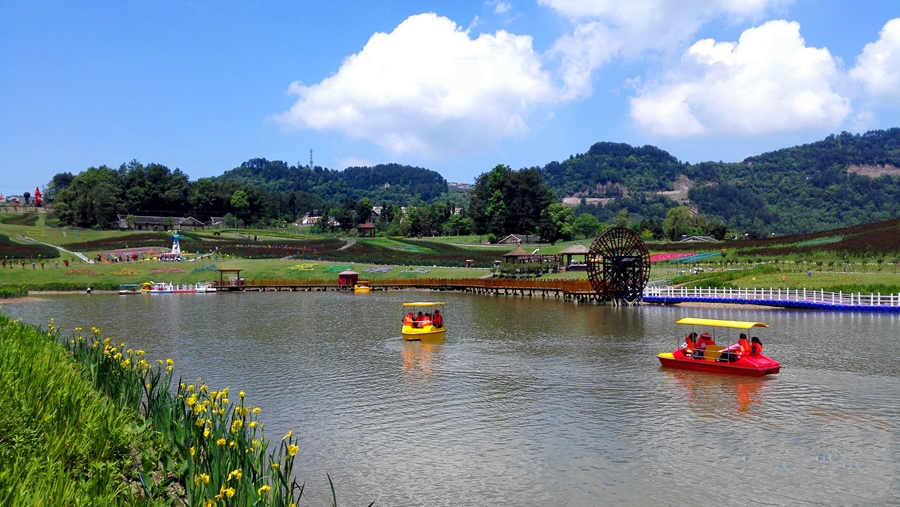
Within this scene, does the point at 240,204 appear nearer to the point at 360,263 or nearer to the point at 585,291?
the point at 360,263

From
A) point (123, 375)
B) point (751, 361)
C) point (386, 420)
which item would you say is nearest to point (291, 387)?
point (386, 420)

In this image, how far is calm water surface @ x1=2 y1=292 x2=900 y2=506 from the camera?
59.7 ft

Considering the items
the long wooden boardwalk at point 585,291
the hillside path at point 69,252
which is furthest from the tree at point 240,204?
the long wooden boardwalk at point 585,291

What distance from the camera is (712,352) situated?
32781 millimetres

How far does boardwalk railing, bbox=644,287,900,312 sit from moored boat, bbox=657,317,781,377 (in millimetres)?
28711

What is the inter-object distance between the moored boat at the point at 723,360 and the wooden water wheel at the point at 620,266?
111 ft

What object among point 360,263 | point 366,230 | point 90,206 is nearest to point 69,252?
point 360,263

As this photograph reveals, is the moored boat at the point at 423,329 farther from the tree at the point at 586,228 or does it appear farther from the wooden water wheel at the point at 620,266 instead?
the tree at the point at 586,228

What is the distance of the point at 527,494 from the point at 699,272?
211ft

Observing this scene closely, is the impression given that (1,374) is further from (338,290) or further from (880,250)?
(880,250)

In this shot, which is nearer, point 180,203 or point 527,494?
point 527,494

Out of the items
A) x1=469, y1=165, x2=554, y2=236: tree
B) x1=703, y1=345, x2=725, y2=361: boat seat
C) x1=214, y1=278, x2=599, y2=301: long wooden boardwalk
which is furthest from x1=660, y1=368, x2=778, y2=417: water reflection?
x1=469, y1=165, x2=554, y2=236: tree

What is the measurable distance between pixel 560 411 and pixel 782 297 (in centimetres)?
4285

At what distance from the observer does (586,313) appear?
194ft
